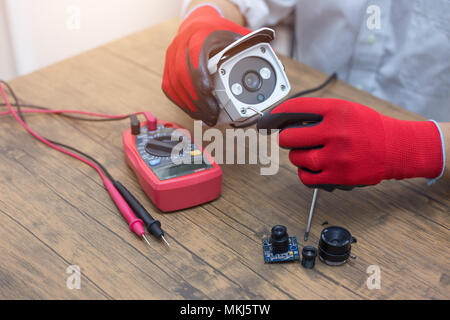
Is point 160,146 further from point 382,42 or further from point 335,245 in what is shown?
point 382,42

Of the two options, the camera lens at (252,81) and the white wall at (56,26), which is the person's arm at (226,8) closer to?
the camera lens at (252,81)

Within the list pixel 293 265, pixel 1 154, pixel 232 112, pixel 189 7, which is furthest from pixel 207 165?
pixel 189 7

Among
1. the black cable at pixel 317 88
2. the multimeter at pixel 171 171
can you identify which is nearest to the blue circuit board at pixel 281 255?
the multimeter at pixel 171 171

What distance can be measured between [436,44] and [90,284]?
797 mm

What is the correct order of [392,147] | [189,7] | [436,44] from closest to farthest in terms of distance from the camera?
[392,147]
[436,44]
[189,7]

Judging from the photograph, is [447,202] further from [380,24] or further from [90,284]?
[90,284]

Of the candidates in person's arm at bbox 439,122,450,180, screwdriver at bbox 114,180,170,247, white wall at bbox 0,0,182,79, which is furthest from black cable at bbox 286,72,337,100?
white wall at bbox 0,0,182,79

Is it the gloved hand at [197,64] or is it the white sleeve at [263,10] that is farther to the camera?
the white sleeve at [263,10]

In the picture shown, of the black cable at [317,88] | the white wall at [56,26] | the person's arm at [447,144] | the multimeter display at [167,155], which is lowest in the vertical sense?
the white wall at [56,26]

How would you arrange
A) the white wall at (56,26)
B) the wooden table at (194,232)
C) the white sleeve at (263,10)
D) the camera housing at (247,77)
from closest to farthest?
the wooden table at (194,232)
the camera housing at (247,77)
the white sleeve at (263,10)
the white wall at (56,26)

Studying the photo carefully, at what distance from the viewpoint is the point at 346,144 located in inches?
26.0

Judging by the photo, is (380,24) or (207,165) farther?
(380,24)

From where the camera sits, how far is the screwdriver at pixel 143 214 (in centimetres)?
65

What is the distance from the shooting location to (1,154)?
2.63 ft
